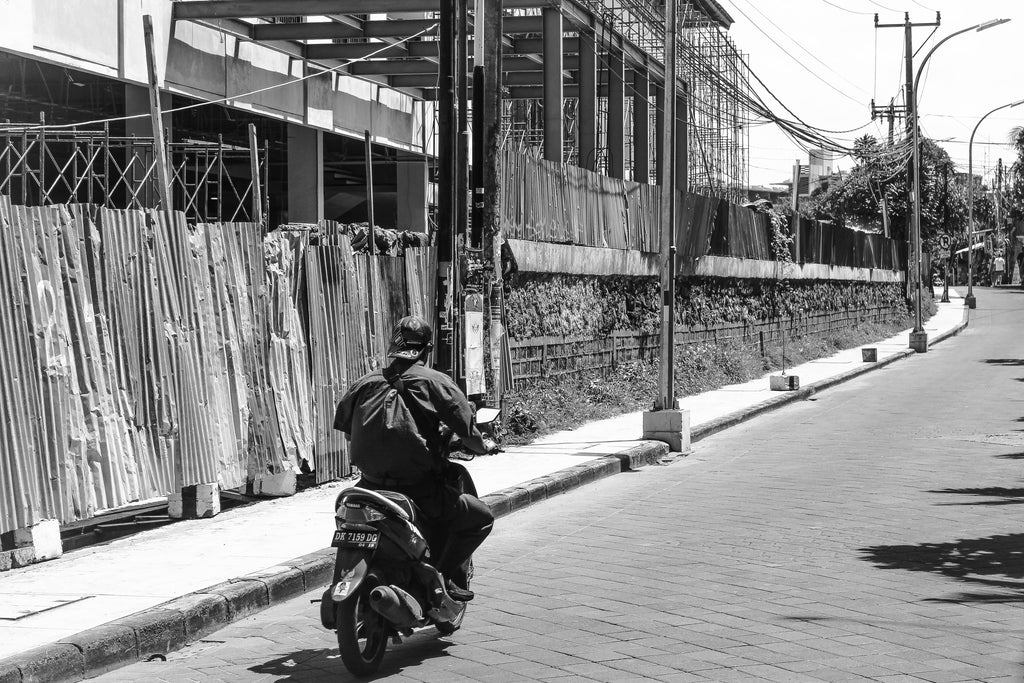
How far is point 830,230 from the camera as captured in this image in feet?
131

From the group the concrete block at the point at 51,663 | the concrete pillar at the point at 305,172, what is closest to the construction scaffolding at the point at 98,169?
the concrete pillar at the point at 305,172

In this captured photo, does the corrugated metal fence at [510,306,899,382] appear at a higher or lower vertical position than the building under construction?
lower

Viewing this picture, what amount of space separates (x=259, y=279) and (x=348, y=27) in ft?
54.9

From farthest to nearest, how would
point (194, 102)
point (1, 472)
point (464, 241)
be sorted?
point (194, 102) → point (464, 241) → point (1, 472)

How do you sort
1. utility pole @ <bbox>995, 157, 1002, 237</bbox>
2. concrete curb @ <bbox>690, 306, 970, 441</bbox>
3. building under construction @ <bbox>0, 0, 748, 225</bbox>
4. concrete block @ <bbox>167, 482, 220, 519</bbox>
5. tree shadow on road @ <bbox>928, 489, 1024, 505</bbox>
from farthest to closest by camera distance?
1. utility pole @ <bbox>995, 157, 1002, 237</bbox>
2. building under construction @ <bbox>0, 0, 748, 225</bbox>
3. concrete curb @ <bbox>690, 306, 970, 441</bbox>
4. tree shadow on road @ <bbox>928, 489, 1024, 505</bbox>
5. concrete block @ <bbox>167, 482, 220, 519</bbox>

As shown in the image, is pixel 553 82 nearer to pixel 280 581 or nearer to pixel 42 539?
pixel 42 539

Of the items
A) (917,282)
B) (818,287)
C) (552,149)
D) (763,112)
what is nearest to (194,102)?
(552,149)

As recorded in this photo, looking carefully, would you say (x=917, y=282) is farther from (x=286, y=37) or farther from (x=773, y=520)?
(x=773, y=520)

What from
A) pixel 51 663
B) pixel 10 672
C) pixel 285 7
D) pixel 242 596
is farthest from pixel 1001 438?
pixel 285 7

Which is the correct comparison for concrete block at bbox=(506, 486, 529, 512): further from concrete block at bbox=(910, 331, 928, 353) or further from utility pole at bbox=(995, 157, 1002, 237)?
utility pole at bbox=(995, 157, 1002, 237)

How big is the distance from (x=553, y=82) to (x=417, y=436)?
61.3ft

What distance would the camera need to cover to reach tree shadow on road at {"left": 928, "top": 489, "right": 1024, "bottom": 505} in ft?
34.5

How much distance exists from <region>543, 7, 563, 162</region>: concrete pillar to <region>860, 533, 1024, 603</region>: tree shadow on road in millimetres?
15506

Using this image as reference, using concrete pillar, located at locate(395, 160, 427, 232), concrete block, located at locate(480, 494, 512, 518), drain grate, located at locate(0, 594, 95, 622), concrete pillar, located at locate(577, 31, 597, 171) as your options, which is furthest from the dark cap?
concrete pillar, located at locate(395, 160, 427, 232)
